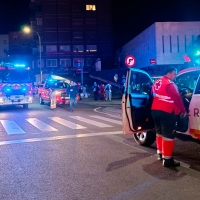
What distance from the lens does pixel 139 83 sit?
7.66m

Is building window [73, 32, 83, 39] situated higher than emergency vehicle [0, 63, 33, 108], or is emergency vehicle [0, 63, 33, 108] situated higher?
building window [73, 32, 83, 39]

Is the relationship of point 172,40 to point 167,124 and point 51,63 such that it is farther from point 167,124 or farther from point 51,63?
point 51,63

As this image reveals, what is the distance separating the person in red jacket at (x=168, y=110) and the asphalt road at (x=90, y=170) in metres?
0.34

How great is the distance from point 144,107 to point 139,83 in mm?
616

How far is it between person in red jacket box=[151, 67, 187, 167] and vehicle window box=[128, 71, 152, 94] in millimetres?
843

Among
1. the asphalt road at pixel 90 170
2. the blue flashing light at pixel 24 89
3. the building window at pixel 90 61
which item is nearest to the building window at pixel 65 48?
the building window at pixel 90 61

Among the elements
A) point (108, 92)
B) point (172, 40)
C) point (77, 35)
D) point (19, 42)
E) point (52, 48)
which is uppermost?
point (19, 42)

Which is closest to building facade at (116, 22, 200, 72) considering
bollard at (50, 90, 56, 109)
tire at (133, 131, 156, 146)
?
bollard at (50, 90, 56, 109)

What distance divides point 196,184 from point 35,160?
3.43 m

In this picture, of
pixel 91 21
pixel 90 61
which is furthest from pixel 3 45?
pixel 90 61

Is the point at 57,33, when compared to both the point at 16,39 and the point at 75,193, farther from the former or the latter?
the point at 75,193

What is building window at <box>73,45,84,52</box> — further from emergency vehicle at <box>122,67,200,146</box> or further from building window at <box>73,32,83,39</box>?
emergency vehicle at <box>122,67,200,146</box>

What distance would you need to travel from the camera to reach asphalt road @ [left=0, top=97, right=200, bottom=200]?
16.1 feet

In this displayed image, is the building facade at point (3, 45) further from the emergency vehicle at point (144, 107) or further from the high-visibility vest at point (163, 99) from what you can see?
the high-visibility vest at point (163, 99)
